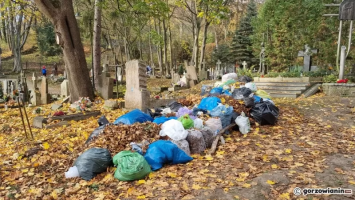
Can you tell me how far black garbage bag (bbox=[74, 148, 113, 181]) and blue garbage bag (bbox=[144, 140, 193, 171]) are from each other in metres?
0.67

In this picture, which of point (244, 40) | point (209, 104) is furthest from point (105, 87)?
point (244, 40)

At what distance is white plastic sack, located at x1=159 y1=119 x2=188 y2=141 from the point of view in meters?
4.45

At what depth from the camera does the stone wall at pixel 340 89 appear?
32.8ft

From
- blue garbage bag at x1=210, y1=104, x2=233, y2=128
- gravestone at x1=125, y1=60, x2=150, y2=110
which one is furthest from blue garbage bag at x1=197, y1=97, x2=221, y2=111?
gravestone at x1=125, y1=60, x2=150, y2=110

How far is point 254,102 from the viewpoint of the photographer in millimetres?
6805

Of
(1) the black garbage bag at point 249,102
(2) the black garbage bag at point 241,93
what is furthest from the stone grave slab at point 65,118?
(1) the black garbage bag at point 249,102

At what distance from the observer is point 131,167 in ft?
11.7

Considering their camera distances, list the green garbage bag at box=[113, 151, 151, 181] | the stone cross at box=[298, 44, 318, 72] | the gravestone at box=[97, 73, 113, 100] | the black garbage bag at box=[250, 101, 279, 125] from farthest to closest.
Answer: the stone cross at box=[298, 44, 318, 72], the gravestone at box=[97, 73, 113, 100], the black garbage bag at box=[250, 101, 279, 125], the green garbage bag at box=[113, 151, 151, 181]

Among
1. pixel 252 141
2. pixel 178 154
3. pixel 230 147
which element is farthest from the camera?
pixel 252 141

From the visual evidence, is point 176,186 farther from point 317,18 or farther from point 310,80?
point 317,18

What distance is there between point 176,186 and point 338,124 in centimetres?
535

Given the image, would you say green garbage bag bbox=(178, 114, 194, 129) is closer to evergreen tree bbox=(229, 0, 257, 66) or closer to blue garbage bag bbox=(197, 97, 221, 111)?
blue garbage bag bbox=(197, 97, 221, 111)

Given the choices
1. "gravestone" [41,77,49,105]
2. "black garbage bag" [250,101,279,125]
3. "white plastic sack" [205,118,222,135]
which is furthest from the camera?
"gravestone" [41,77,49,105]

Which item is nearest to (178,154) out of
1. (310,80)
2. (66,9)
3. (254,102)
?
(254,102)
